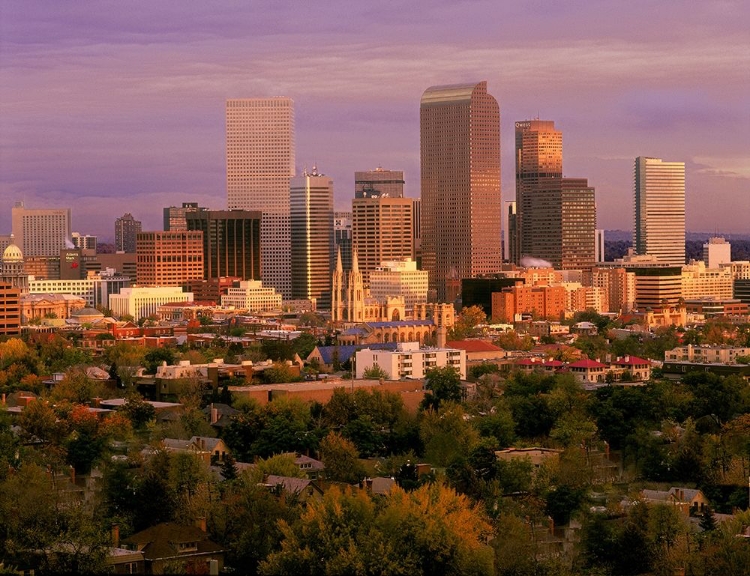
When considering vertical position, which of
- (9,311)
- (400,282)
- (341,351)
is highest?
(400,282)

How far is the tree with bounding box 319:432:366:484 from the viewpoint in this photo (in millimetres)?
50406

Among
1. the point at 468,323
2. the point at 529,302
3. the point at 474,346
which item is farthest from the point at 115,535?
the point at 529,302

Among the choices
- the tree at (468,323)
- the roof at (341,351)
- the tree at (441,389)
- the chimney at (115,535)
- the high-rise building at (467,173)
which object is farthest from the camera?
the high-rise building at (467,173)

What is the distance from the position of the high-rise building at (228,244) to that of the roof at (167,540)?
154m

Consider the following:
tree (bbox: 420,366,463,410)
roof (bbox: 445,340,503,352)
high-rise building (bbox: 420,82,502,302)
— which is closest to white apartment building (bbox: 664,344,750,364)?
roof (bbox: 445,340,503,352)

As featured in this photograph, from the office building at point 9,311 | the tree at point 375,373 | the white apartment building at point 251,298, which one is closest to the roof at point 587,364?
the tree at point 375,373

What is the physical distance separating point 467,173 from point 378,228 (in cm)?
1305

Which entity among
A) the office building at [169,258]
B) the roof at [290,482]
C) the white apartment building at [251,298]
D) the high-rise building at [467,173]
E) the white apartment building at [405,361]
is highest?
the high-rise building at [467,173]

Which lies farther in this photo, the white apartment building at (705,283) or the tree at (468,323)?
the white apartment building at (705,283)

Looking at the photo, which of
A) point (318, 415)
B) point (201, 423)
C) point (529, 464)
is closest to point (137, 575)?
point (529, 464)

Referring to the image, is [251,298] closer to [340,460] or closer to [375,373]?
[375,373]

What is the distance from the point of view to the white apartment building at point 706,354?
9525 centimetres

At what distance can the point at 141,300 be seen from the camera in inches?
6683

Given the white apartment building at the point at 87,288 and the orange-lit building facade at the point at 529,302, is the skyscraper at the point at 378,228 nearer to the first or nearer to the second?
the white apartment building at the point at 87,288
